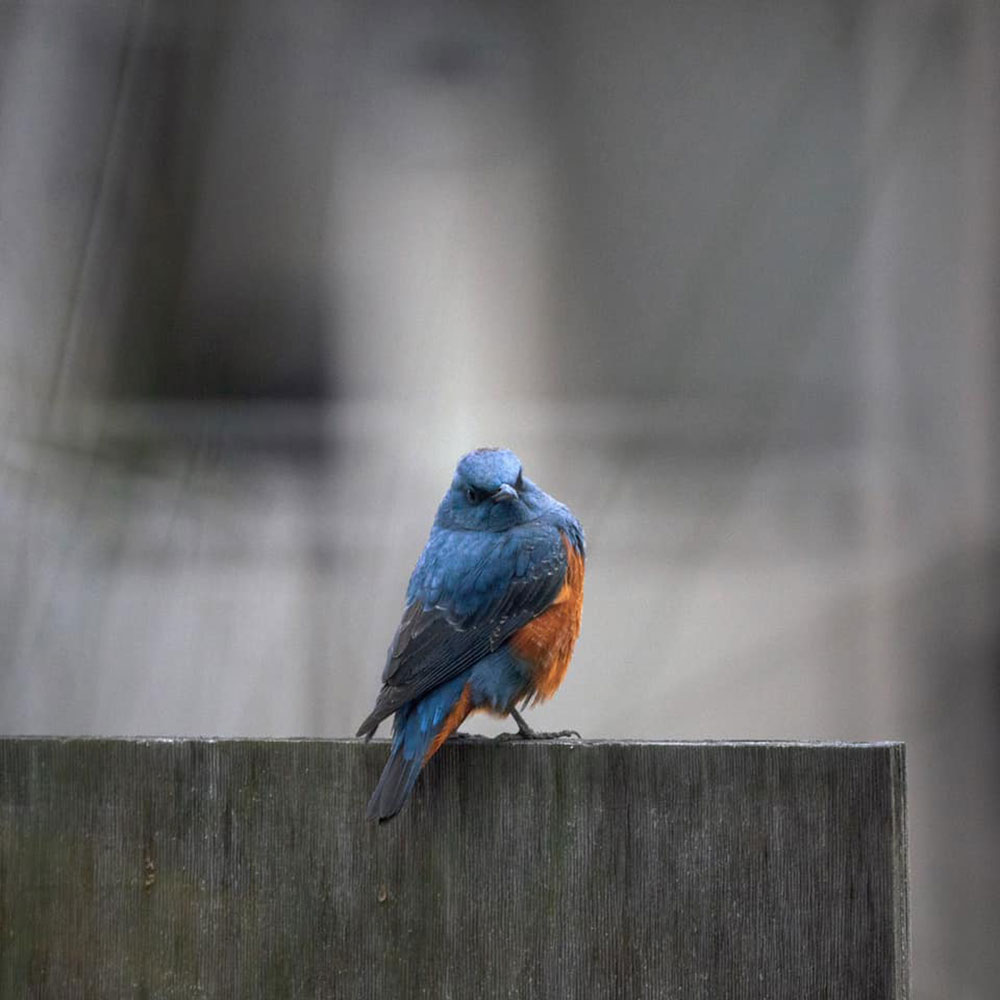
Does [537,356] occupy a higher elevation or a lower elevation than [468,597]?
higher

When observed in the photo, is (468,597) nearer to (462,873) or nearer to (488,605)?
(488,605)

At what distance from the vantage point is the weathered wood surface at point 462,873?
1931 mm

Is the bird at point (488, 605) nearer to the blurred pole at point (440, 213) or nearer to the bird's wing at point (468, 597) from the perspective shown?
the bird's wing at point (468, 597)

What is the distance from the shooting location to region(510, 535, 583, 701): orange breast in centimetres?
265

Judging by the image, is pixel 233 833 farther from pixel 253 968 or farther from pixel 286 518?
pixel 286 518

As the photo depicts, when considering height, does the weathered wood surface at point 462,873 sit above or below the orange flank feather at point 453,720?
below

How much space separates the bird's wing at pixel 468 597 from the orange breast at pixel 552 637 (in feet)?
0.06

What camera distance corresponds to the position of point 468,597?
263 centimetres

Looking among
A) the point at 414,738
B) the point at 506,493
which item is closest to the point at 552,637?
the point at 506,493

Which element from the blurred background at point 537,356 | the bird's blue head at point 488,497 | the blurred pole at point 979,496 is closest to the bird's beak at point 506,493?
the bird's blue head at point 488,497

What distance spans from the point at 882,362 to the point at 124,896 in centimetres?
306

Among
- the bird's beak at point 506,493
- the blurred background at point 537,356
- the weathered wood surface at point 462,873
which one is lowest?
the weathered wood surface at point 462,873

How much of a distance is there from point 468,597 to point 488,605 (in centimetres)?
4

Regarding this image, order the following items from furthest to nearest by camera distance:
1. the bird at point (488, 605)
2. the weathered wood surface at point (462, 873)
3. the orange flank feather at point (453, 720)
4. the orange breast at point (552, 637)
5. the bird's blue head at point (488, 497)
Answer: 1. the bird's blue head at point (488, 497)
2. the orange breast at point (552, 637)
3. the bird at point (488, 605)
4. the orange flank feather at point (453, 720)
5. the weathered wood surface at point (462, 873)
